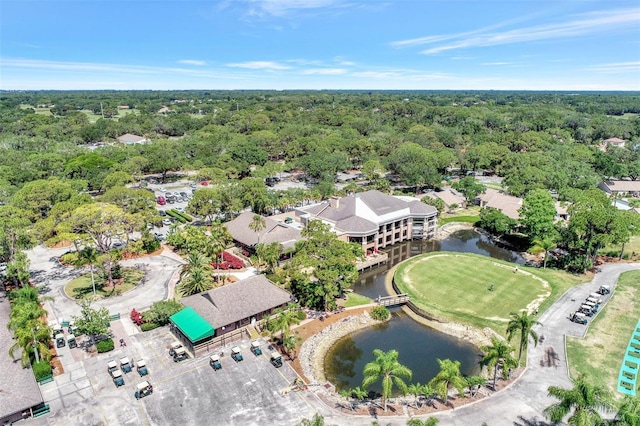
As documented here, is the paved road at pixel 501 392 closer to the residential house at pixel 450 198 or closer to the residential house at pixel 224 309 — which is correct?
the residential house at pixel 224 309

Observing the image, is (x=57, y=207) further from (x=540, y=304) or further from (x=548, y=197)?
(x=548, y=197)

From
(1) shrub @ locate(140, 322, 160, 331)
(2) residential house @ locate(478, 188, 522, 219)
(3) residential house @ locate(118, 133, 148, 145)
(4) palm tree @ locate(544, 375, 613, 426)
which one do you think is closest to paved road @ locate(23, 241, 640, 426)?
(1) shrub @ locate(140, 322, 160, 331)

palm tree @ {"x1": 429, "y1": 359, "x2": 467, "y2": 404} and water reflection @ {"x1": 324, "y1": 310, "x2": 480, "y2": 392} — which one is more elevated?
palm tree @ {"x1": 429, "y1": 359, "x2": 467, "y2": 404}

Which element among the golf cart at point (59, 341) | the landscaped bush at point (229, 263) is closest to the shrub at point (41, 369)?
the golf cart at point (59, 341)

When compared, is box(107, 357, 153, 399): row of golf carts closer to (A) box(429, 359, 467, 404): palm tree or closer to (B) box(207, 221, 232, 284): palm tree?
(B) box(207, 221, 232, 284): palm tree

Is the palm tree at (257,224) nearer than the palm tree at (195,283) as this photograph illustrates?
No
